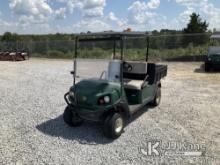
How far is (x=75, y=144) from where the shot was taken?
5113 mm

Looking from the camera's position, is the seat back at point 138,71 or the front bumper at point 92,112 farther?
the seat back at point 138,71

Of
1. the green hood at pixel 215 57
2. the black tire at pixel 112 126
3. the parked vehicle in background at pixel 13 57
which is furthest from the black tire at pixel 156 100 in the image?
the parked vehicle in background at pixel 13 57

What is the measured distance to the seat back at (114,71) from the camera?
565cm

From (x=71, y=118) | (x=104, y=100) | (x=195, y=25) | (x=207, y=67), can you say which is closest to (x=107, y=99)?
(x=104, y=100)

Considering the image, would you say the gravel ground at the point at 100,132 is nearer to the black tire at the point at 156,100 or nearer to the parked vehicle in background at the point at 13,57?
the black tire at the point at 156,100

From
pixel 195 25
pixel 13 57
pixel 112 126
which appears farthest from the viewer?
pixel 195 25

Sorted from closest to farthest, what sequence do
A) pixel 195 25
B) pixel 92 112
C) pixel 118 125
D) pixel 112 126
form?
1. pixel 112 126
2. pixel 92 112
3. pixel 118 125
4. pixel 195 25

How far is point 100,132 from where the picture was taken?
5703 millimetres

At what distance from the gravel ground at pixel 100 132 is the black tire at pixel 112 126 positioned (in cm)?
13

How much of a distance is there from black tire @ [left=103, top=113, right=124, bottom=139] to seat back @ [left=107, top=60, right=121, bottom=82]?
2.42 ft

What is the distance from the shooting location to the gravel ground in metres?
4.59

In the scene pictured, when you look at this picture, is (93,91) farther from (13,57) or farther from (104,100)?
(13,57)

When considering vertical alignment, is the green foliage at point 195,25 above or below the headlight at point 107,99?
above

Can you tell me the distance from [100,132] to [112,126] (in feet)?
1.96
